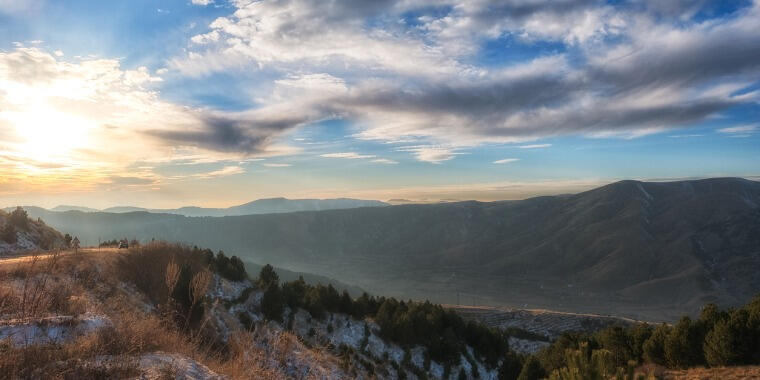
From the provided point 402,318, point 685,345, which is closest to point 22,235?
point 402,318

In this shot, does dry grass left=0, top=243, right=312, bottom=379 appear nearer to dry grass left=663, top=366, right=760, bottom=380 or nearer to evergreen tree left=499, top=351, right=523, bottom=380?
dry grass left=663, top=366, right=760, bottom=380

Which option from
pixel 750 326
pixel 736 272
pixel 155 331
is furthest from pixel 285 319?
pixel 736 272

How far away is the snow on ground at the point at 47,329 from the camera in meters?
6.91

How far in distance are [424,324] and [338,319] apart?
339 inches

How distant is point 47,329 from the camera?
7590 mm

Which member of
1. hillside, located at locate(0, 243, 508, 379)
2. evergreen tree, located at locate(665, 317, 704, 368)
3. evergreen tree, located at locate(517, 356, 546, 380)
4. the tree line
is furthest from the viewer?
the tree line

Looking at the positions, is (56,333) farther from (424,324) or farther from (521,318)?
(521,318)

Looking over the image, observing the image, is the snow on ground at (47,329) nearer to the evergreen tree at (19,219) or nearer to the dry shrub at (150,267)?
the dry shrub at (150,267)

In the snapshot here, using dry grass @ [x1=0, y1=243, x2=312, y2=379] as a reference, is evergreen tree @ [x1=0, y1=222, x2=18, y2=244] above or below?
above

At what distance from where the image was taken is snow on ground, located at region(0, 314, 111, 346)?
691 centimetres

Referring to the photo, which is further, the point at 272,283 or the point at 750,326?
the point at 272,283

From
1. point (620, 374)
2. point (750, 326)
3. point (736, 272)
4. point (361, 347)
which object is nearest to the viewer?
point (620, 374)

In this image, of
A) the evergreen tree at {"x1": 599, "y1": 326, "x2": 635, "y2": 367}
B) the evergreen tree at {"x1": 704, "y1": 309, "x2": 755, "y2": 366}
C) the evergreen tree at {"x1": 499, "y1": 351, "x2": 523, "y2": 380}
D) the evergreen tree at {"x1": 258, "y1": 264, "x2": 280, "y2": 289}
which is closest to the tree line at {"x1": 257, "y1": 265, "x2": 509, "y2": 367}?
the evergreen tree at {"x1": 258, "y1": 264, "x2": 280, "y2": 289}

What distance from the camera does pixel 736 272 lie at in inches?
7146
